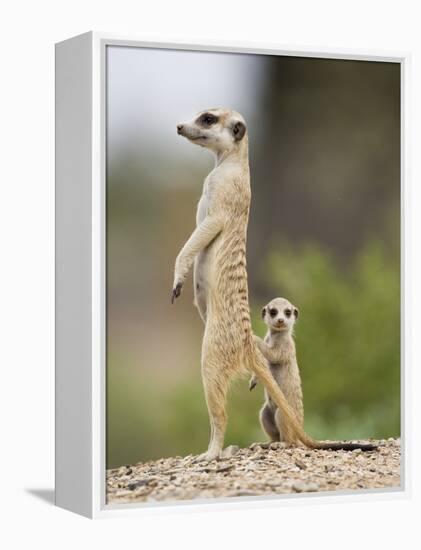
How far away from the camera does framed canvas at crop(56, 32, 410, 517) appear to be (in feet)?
29.5

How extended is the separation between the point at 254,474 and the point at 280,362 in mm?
972

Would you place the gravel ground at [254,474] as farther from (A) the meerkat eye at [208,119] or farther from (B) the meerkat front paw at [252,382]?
(A) the meerkat eye at [208,119]

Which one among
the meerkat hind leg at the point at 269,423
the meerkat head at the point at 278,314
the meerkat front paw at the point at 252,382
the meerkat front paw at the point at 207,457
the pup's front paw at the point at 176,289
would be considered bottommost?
the meerkat front paw at the point at 207,457

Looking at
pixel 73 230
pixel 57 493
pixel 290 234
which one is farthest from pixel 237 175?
pixel 57 493

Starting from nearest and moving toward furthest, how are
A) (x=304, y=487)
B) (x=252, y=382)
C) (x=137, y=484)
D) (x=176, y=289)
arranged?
(x=137, y=484)
(x=176, y=289)
(x=304, y=487)
(x=252, y=382)

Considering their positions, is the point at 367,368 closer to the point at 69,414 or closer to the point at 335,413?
the point at 335,413

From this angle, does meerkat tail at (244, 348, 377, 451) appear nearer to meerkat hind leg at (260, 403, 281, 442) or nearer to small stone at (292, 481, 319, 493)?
meerkat hind leg at (260, 403, 281, 442)

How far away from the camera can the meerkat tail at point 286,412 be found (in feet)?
31.7

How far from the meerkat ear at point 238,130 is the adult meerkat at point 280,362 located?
4.21ft

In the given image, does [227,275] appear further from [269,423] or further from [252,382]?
[269,423]

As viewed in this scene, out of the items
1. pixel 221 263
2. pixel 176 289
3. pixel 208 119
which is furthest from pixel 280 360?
pixel 208 119

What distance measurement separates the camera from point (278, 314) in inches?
385

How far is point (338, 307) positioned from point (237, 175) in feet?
4.43

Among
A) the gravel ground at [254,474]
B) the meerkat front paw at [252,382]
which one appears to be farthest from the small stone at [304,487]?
the meerkat front paw at [252,382]
